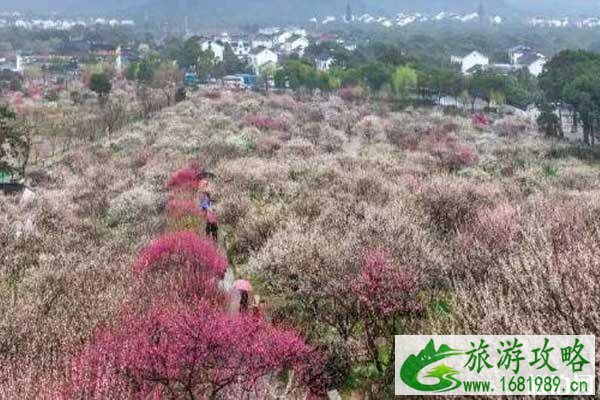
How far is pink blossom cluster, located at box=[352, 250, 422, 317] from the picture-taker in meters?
9.42

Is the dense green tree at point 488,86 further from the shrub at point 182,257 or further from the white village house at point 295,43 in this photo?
the white village house at point 295,43

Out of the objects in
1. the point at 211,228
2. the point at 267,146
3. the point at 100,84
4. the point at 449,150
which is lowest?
the point at 449,150

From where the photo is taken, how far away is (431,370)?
23.6 feet

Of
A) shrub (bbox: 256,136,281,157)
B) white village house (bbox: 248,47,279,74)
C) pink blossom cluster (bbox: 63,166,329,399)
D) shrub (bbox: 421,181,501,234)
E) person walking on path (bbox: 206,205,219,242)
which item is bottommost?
white village house (bbox: 248,47,279,74)

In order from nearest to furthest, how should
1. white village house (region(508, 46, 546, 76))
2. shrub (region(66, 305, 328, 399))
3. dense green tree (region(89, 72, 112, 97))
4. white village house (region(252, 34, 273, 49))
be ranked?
shrub (region(66, 305, 328, 399)) → dense green tree (region(89, 72, 112, 97)) → white village house (region(508, 46, 546, 76)) → white village house (region(252, 34, 273, 49))

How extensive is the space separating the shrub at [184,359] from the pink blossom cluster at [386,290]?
147 centimetres

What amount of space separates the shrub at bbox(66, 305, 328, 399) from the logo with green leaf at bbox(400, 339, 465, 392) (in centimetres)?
180

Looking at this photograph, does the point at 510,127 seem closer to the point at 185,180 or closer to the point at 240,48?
the point at 185,180

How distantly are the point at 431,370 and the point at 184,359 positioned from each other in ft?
9.87

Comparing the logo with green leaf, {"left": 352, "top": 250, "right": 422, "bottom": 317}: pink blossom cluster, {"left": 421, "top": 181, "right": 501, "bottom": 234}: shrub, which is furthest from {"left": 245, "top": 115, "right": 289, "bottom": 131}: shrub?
the logo with green leaf

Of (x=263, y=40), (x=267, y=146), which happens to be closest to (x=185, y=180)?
(x=267, y=146)

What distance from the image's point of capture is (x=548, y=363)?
6.34 m

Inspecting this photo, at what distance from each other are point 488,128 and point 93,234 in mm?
37343

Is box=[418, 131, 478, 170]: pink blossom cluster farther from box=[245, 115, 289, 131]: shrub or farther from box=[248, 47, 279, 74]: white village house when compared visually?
box=[248, 47, 279, 74]: white village house
